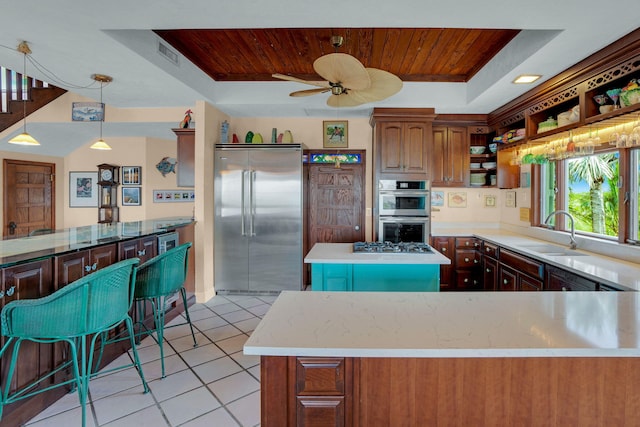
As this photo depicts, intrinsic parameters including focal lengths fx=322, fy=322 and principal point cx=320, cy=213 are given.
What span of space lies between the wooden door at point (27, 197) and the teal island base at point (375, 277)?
5163mm

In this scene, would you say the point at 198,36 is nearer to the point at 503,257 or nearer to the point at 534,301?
the point at 534,301

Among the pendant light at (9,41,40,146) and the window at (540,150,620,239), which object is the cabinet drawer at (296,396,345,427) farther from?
the pendant light at (9,41,40,146)

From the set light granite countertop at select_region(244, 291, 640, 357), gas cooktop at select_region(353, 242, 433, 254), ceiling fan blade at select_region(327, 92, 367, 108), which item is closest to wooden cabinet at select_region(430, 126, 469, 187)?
gas cooktop at select_region(353, 242, 433, 254)

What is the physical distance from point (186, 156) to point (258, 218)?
120cm

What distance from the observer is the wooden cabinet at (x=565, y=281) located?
2.19 meters

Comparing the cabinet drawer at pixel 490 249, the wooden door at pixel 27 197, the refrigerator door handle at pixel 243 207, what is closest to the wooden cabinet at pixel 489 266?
the cabinet drawer at pixel 490 249

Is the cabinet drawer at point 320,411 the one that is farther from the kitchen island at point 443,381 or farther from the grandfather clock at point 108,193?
the grandfather clock at point 108,193

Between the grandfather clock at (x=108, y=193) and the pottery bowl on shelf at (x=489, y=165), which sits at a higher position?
the pottery bowl on shelf at (x=489, y=165)

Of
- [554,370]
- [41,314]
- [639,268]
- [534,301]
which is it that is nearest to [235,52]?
[41,314]

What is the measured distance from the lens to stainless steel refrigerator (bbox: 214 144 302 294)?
4.24m

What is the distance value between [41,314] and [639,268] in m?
3.79

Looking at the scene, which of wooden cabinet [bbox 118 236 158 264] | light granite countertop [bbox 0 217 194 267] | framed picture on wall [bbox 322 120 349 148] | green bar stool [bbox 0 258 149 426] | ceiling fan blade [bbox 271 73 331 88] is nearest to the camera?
green bar stool [bbox 0 258 149 426]

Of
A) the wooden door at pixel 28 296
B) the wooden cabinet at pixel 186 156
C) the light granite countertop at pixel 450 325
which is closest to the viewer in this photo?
the light granite countertop at pixel 450 325

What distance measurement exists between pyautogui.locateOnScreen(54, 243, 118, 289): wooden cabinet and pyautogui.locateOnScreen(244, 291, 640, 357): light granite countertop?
159 centimetres
